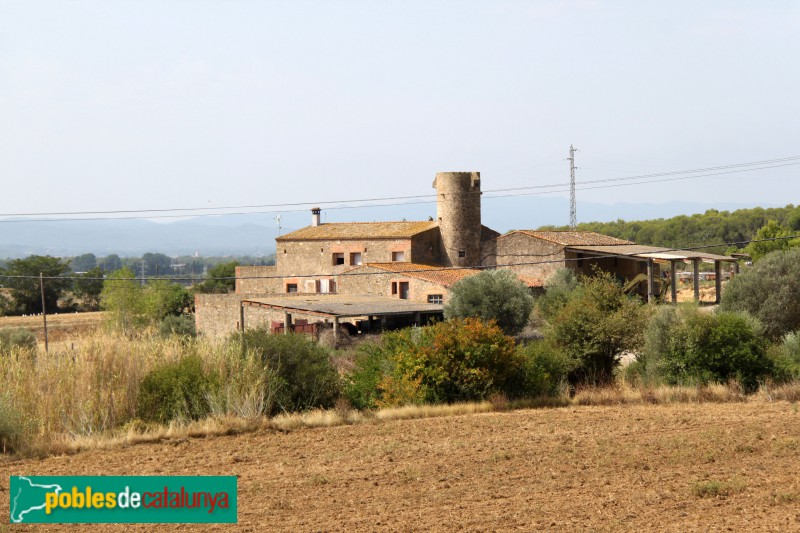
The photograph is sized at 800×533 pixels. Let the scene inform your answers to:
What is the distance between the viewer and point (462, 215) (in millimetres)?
45219

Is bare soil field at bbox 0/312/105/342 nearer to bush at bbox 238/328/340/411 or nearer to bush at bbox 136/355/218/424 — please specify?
bush at bbox 238/328/340/411

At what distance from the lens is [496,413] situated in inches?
739

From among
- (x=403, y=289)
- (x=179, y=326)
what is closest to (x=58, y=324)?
(x=179, y=326)

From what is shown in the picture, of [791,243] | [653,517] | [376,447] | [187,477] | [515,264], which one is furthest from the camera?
[791,243]

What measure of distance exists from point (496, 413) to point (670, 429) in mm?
3942

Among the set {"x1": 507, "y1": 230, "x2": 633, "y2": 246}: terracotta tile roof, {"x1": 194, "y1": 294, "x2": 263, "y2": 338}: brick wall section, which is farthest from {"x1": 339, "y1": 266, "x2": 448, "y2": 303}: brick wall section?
{"x1": 507, "y1": 230, "x2": 633, "y2": 246}: terracotta tile roof

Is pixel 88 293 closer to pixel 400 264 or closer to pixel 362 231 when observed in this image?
pixel 362 231

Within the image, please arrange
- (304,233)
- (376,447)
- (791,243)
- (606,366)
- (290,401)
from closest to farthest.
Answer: (376,447) → (290,401) → (606,366) → (304,233) → (791,243)

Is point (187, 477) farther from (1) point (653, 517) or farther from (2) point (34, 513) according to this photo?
(1) point (653, 517)

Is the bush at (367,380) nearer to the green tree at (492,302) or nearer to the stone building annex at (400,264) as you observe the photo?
the stone building annex at (400,264)

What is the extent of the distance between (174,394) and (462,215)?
2882 cm

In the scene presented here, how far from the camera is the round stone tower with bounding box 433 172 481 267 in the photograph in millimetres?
45188

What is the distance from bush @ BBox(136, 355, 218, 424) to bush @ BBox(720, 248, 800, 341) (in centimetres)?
1774

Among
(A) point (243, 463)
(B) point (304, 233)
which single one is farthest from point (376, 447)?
(B) point (304, 233)
